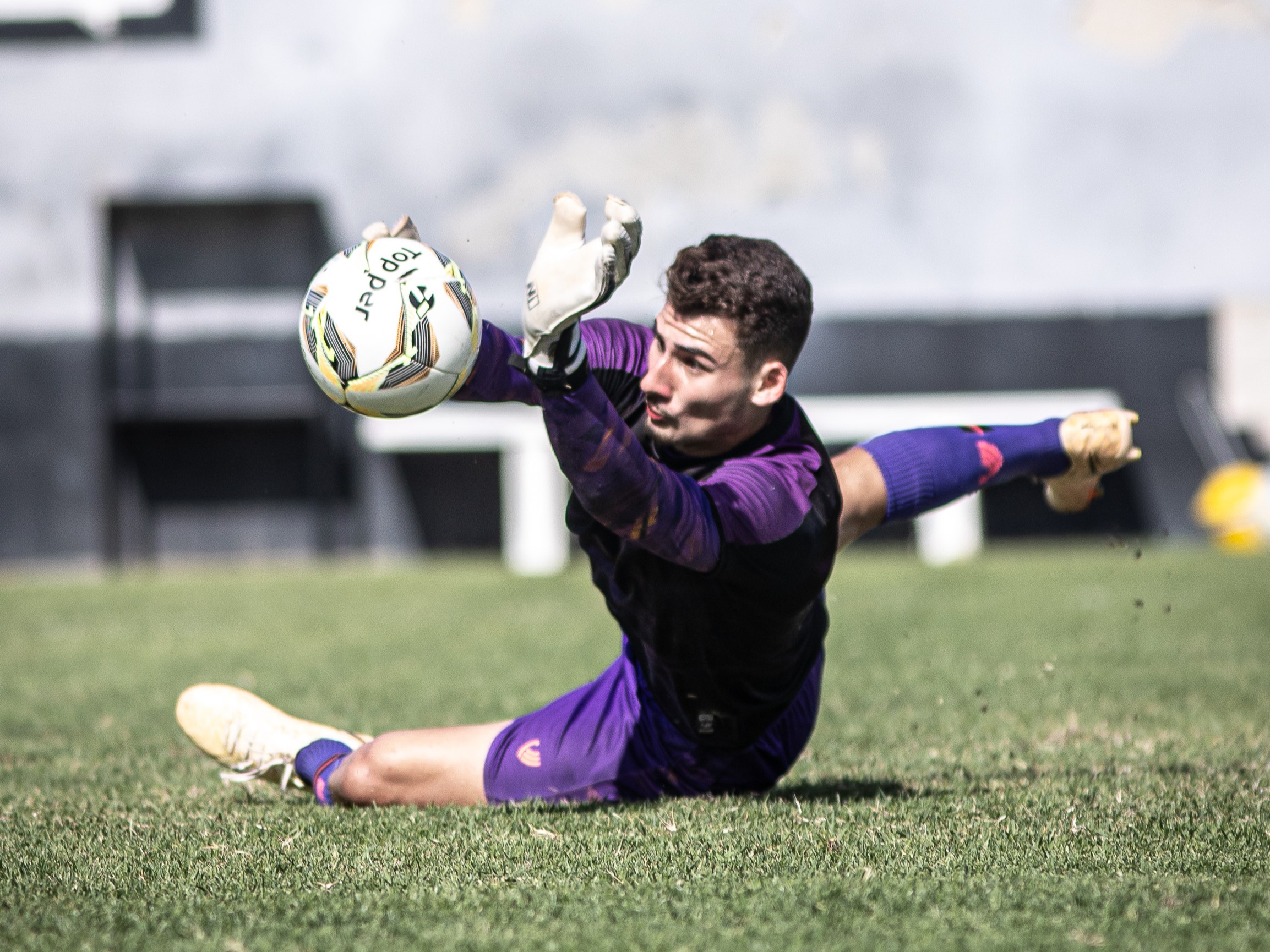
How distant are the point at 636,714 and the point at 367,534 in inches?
810

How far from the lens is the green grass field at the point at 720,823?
9.32 ft

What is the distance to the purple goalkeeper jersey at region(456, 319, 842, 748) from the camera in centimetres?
302

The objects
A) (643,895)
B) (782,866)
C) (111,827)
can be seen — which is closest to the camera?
(643,895)

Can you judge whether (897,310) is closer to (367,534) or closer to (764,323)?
(367,534)

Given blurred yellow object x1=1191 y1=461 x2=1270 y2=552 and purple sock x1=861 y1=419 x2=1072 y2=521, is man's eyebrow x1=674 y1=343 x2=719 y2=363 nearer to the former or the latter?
purple sock x1=861 y1=419 x2=1072 y2=521

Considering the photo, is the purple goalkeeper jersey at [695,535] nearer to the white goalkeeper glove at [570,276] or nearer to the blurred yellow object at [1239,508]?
the white goalkeeper glove at [570,276]

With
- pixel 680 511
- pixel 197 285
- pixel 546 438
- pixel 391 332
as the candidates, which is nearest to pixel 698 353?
pixel 680 511

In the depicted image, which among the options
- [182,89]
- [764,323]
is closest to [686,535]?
[764,323]

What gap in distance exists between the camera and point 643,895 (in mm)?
3057

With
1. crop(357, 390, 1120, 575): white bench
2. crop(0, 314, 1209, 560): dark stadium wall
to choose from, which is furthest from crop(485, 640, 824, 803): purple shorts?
crop(0, 314, 1209, 560): dark stadium wall

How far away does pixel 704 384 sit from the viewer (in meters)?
3.49

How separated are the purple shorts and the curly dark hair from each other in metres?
1.14

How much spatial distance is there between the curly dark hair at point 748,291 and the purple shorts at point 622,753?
1.14 m

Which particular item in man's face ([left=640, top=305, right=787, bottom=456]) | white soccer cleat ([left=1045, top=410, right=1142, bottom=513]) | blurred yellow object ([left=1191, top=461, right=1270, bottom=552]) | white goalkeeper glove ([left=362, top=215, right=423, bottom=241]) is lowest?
blurred yellow object ([left=1191, top=461, right=1270, bottom=552])
